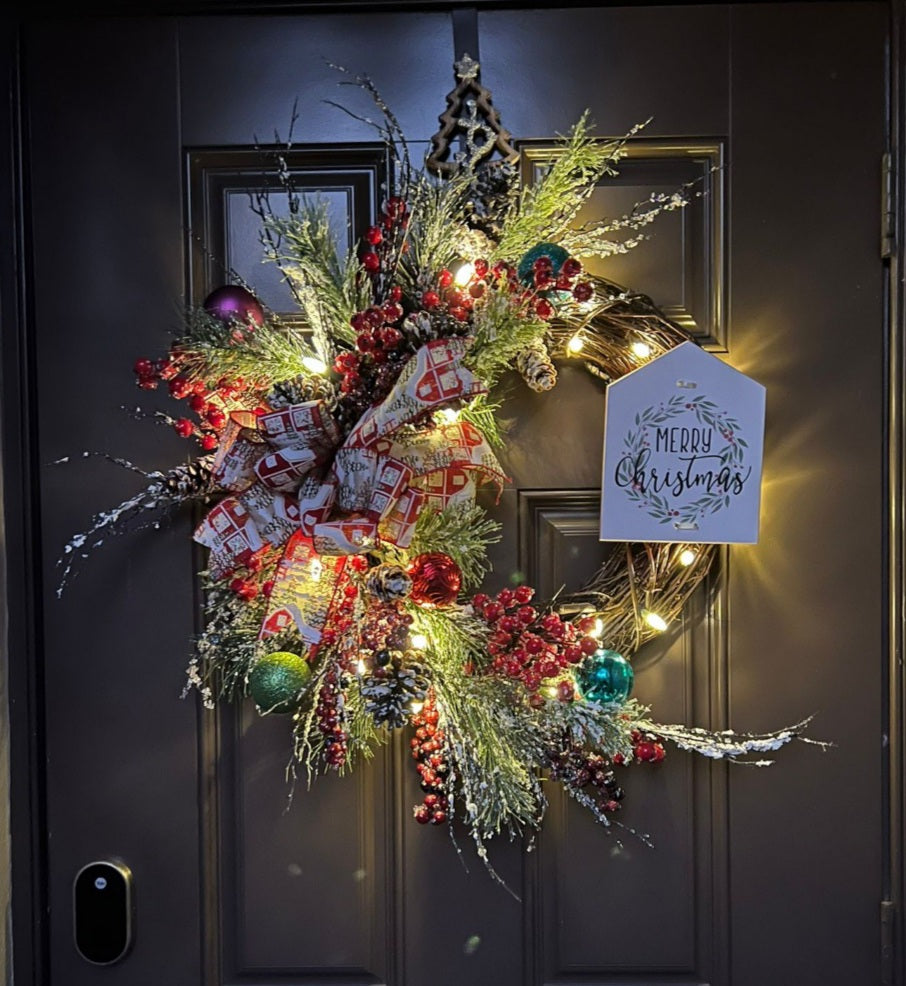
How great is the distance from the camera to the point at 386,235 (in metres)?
0.89

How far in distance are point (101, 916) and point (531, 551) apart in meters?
0.73

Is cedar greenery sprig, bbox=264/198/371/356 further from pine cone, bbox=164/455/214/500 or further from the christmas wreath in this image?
pine cone, bbox=164/455/214/500

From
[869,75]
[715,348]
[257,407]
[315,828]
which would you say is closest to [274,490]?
[257,407]

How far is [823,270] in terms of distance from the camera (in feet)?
3.39

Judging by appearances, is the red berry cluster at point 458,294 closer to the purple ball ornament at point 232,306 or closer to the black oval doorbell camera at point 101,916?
the purple ball ornament at point 232,306

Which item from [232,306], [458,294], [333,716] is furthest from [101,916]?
[458,294]

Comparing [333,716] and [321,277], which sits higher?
[321,277]

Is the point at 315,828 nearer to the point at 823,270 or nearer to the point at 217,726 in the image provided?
the point at 217,726

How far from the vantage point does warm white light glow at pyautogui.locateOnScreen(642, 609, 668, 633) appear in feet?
3.30

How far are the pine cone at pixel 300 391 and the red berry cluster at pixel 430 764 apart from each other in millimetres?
379

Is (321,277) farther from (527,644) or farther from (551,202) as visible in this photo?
(527,644)

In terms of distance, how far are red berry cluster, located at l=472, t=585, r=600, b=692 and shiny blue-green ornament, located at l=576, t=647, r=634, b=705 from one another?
0.02 meters

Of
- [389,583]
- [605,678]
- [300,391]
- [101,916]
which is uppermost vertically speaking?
[300,391]

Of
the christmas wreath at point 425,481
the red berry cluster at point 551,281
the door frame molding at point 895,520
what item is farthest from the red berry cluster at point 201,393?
the door frame molding at point 895,520
